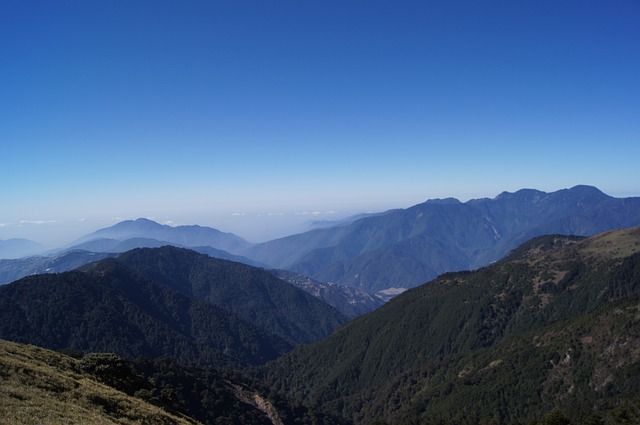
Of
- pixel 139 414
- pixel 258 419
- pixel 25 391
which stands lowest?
pixel 258 419

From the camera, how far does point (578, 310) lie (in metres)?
199

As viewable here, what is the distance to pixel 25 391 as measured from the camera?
25.1 m

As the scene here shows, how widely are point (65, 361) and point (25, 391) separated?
2029cm

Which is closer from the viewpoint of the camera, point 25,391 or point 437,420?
point 25,391

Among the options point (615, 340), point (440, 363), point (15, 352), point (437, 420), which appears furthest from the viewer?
point (440, 363)

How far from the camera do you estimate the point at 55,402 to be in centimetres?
2500

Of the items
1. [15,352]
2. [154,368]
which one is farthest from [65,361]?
[154,368]

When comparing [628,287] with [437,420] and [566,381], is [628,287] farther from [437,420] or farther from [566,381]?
[437,420]

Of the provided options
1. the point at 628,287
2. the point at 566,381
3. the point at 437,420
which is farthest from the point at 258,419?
the point at 628,287

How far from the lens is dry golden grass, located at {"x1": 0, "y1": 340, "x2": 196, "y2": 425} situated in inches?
851

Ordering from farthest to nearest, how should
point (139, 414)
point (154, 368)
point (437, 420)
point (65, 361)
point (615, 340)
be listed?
point (615, 340)
point (437, 420)
point (154, 368)
point (65, 361)
point (139, 414)

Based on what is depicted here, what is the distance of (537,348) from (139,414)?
155m

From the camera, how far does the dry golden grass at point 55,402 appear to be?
21.6m

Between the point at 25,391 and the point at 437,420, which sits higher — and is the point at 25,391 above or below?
above
